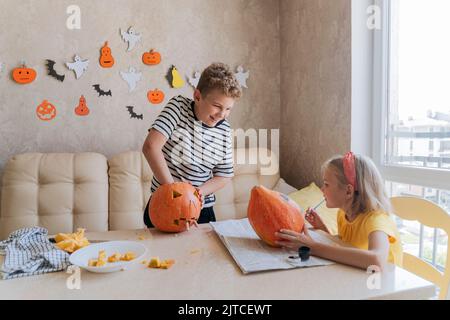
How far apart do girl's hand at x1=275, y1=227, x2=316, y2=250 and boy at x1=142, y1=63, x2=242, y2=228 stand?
15.0 inches

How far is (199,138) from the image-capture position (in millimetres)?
1408

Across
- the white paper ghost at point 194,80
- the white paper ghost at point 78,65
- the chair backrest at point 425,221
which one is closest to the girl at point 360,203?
the chair backrest at point 425,221

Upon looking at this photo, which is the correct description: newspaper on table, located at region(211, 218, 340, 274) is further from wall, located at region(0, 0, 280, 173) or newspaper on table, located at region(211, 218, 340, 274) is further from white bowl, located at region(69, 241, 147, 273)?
wall, located at region(0, 0, 280, 173)

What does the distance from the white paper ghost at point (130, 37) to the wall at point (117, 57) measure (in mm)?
33

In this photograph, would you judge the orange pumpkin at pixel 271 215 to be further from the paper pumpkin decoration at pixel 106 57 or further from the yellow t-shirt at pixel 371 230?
the paper pumpkin decoration at pixel 106 57

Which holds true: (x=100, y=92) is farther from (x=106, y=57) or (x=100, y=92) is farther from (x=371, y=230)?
(x=371, y=230)

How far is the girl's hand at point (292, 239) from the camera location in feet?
2.98

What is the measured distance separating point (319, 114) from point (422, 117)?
0.65 metres

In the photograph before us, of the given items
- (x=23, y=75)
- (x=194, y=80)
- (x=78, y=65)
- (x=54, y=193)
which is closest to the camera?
(x=54, y=193)

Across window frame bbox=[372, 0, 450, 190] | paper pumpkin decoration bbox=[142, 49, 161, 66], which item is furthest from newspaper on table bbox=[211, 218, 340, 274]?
paper pumpkin decoration bbox=[142, 49, 161, 66]

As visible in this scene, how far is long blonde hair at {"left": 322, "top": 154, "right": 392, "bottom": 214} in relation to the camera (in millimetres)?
1085

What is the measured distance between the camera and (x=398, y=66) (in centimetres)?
177

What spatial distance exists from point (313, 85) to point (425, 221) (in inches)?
48.9

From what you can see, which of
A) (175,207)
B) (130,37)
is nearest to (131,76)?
(130,37)
